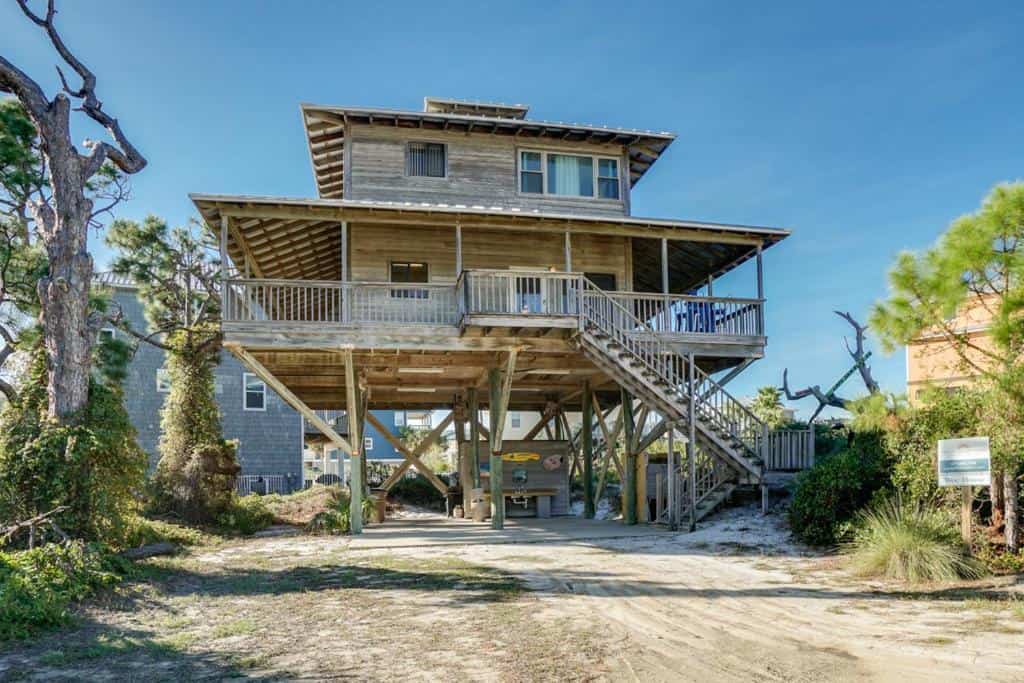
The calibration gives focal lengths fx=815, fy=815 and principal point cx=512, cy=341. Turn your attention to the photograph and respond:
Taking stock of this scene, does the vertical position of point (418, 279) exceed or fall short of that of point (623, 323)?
it exceeds it

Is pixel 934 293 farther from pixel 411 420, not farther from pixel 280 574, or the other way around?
pixel 411 420

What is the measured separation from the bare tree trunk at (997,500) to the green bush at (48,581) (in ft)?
38.6

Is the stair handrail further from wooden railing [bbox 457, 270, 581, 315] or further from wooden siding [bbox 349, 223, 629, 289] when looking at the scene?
wooden siding [bbox 349, 223, 629, 289]

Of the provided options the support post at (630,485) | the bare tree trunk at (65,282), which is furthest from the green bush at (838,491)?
the bare tree trunk at (65,282)

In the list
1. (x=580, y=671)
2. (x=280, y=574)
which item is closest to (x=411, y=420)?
(x=280, y=574)

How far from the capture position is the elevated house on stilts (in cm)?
1708

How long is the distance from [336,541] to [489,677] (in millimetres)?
11100

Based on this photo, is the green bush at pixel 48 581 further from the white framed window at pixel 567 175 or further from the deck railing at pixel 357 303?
the white framed window at pixel 567 175

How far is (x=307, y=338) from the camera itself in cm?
1686

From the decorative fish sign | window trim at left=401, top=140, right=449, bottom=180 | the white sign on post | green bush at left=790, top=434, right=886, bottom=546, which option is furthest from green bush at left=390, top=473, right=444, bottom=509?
the white sign on post

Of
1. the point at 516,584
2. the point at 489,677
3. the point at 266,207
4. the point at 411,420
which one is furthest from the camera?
the point at 411,420

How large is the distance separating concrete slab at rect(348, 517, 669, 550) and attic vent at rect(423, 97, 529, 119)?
35.3 feet

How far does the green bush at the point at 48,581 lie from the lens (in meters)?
8.50

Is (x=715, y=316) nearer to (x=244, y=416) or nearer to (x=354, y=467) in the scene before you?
(x=354, y=467)
